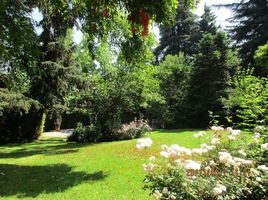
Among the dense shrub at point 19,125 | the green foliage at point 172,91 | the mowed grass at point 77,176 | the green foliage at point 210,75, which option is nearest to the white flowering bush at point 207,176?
the mowed grass at point 77,176

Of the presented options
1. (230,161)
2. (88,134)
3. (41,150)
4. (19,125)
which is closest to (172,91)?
(88,134)

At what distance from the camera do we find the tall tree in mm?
28266

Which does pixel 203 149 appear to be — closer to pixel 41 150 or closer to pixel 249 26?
pixel 41 150

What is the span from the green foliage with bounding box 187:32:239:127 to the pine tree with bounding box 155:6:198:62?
16.9 metres

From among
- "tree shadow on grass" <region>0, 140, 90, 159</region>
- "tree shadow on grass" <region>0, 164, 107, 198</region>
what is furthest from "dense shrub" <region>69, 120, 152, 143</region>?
"tree shadow on grass" <region>0, 164, 107, 198</region>

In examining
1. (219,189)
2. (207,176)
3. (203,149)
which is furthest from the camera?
(203,149)

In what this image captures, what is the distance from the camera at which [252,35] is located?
97.8 feet

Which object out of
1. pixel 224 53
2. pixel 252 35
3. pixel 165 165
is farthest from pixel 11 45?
pixel 252 35

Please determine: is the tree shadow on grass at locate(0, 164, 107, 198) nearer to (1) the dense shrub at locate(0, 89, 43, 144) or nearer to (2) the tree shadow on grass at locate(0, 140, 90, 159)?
(2) the tree shadow on grass at locate(0, 140, 90, 159)

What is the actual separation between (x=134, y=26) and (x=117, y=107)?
14.7m

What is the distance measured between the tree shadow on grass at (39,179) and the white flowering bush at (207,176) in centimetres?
406

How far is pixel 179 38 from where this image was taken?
4288 cm

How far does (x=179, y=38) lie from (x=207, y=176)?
39.5m

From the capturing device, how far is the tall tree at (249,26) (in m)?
28.3
